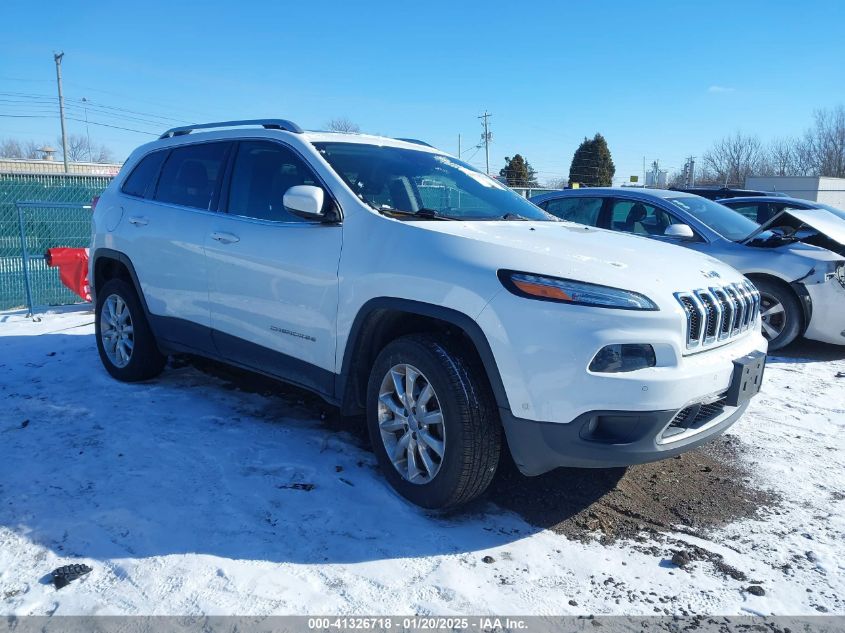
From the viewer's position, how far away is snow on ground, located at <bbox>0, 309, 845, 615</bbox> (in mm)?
2611

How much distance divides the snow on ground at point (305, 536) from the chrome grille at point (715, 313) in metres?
0.95

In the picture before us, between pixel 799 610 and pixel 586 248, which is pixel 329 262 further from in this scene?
pixel 799 610

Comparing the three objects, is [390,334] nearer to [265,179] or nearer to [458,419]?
[458,419]

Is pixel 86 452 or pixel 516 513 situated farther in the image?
pixel 86 452

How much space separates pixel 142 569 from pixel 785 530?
296cm

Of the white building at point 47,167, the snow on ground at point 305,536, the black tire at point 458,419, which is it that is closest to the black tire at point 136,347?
the snow on ground at point 305,536

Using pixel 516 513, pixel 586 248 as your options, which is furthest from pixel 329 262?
pixel 516 513

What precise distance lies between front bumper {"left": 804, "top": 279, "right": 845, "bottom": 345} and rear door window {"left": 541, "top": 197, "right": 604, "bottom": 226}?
226cm

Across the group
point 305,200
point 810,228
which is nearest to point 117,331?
point 305,200

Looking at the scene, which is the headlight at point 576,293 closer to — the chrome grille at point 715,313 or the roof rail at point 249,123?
the chrome grille at point 715,313

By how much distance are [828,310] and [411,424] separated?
5042 millimetres

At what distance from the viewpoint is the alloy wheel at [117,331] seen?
17.3 feet

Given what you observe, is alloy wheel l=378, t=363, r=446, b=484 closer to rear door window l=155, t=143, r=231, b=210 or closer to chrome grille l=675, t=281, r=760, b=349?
chrome grille l=675, t=281, r=760, b=349

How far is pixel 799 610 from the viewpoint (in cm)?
260
